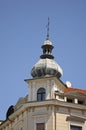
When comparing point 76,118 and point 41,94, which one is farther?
point 41,94

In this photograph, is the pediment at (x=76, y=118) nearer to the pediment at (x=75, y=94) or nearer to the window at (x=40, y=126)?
the pediment at (x=75, y=94)

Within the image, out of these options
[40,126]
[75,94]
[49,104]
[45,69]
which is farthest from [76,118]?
[45,69]

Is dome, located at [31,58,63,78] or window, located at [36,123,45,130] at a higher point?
dome, located at [31,58,63,78]

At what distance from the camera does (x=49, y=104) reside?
164ft

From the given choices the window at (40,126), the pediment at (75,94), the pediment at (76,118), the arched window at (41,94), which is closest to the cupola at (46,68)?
the arched window at (41,94)

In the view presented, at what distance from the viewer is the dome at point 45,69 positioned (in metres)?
52.7

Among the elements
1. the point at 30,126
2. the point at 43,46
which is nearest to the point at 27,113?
the point at 30,126

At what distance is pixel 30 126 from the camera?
164 ft

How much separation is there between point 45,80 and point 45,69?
150 cm

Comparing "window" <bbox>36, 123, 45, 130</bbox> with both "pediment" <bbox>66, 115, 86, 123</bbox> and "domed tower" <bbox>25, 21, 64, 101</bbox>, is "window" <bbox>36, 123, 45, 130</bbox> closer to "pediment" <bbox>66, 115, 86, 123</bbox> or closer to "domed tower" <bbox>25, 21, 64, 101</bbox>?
"pediment" <bbox>66, 115, 86, 123</bbox>

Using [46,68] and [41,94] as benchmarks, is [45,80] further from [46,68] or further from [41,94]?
[46,68]

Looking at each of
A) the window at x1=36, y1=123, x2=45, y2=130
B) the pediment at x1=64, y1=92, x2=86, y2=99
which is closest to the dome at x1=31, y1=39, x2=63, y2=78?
the pediment at x1=64, y1=92, x2=86, y2=99

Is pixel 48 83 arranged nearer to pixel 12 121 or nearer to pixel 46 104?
pixel 46 104

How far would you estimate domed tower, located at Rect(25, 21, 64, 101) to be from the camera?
51.1 metres
